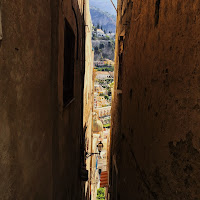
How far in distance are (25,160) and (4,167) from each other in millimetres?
342

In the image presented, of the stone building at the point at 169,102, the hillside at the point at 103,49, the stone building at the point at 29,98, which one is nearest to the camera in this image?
the stone building at the point at 29,98

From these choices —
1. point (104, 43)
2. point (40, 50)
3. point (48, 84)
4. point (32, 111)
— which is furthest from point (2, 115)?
point (104, 43)

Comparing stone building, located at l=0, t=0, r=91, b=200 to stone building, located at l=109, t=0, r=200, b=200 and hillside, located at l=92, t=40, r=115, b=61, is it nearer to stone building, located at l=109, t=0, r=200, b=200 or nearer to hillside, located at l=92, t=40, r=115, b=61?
stone building, located at l=109, t=0, r=200, b=200

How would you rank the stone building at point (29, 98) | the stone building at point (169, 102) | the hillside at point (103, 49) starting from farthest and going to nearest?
the hillside at point (103, 49) → the stone building at point (169, 102) → the stone building at point (29, 98)

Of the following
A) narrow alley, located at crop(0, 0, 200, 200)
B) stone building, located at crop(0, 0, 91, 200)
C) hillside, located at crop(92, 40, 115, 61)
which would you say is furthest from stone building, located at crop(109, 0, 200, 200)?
hillside, located at crop(92, 40, 115, 61)

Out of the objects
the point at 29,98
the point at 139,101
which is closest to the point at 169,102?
the point at 139,101

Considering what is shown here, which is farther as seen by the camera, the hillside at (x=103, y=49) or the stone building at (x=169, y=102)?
the hillside at (x=103, y=49)

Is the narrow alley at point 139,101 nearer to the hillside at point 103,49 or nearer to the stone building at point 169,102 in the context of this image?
the stone building at point 169,102

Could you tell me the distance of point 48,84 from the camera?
2.05m

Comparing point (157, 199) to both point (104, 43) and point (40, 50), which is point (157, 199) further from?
point (104, 43)

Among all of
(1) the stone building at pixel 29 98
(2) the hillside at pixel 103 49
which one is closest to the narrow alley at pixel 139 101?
(1) the stone building at pixel 29 98

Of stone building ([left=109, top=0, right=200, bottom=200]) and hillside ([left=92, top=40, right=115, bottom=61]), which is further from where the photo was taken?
hillside ([left=92, top=40, right=115, bottom=61])

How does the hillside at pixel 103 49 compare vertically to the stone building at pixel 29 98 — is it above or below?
above

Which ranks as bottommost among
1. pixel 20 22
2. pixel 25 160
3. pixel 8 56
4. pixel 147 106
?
pixel 25 160
